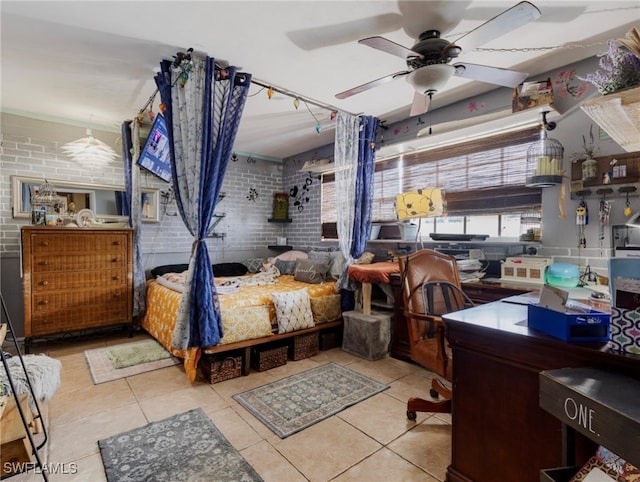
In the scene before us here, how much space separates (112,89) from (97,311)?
2428mm

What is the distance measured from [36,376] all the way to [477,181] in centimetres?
388

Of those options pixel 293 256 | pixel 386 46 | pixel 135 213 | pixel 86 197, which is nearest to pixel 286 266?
pixel 293 256

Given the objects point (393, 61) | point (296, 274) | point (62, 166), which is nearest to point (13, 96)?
point (62, 166)

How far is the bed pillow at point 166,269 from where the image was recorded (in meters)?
4.39

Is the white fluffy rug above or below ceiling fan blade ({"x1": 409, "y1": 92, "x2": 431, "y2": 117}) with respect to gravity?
below

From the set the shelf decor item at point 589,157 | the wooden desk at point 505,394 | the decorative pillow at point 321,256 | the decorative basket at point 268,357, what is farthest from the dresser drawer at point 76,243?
the shelf decor item at point 589,157

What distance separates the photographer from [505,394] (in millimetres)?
1394

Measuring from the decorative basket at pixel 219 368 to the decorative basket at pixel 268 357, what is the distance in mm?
179

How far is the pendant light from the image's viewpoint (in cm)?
261

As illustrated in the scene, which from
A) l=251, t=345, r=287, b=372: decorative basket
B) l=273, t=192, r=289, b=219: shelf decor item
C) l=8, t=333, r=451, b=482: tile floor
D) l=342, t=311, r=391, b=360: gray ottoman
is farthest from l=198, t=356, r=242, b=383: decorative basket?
l=273, t=192, r=289, b=219: shelf decor item

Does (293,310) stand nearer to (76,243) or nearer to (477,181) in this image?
(477,181)

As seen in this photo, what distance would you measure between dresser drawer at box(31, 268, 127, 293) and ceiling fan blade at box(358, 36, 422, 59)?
3.70 metres

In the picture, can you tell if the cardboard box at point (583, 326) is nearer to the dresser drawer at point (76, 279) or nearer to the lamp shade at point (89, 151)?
the dresser drawer at point (76, 279)

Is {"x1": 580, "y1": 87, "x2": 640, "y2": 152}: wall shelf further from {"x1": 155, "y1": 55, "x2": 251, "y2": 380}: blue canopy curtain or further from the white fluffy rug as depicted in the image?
the white fluffy rug
